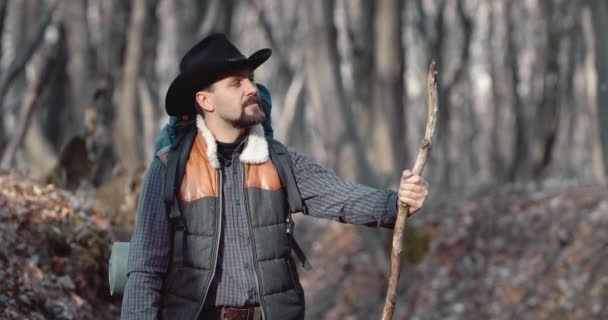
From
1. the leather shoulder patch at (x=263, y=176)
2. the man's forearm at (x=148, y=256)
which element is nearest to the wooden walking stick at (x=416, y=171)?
the leather shoulder patch at (x=263, y=176)

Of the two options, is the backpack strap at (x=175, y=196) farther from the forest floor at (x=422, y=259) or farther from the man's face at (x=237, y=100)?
the forest floor at (x=422, y=259)

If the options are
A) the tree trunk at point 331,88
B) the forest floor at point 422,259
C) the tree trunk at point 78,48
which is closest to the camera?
the forest floor at point 422,259

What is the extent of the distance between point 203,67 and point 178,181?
1.79ft

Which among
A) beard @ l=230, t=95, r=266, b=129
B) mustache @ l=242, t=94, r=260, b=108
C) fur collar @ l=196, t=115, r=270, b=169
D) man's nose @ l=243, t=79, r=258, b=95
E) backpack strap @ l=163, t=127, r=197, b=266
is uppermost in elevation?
man's nose @ l=243, t=79, r=258, b=95

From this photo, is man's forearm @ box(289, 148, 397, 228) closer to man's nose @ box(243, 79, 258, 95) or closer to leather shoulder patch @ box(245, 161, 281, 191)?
leather shoulder patch @ box(245, 161, 281, 191)

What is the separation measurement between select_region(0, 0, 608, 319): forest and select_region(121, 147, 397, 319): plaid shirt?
81.0 inches

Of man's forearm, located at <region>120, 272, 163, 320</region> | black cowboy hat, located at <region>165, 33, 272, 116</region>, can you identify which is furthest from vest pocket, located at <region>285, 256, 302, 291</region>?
black cowboy hat, located at <region>165, 33, 272, 116</region>

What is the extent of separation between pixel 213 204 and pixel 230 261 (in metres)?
0.27

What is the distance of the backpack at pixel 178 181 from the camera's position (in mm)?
4594

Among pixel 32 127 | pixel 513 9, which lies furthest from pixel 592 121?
pixel 32 127

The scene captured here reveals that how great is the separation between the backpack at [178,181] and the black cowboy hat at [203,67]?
0.09 metres

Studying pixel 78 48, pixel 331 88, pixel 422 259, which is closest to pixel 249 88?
pixel 331 88

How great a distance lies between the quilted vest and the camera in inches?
179

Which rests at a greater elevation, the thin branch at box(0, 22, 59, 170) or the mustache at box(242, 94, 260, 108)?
the thin branch at box(0, 22, 59, 170)
